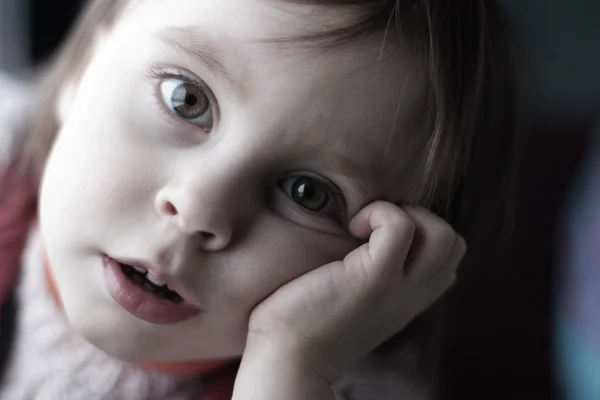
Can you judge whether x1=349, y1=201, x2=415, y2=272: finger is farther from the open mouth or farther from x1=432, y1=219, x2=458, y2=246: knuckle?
the open mouth

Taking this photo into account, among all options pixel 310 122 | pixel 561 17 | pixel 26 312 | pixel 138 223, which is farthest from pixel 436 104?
pixel 561 17

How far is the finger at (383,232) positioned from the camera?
491 mm

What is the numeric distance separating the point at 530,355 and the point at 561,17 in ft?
1.66

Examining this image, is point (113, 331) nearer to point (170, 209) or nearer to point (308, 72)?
point (170, 209)

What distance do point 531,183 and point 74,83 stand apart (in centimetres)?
59

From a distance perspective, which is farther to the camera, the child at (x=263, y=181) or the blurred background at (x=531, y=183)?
the blurred background at (x=531, y=183)

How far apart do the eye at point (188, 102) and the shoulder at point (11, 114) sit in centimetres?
28

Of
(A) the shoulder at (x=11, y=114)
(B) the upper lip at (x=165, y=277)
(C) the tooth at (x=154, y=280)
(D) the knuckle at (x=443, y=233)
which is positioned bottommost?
(A) the shoulder at (x=11, y=114)

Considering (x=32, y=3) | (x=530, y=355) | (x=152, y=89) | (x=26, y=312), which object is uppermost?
(x=152, y=89)

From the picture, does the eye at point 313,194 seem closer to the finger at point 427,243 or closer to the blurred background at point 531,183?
the finger at point 427,243

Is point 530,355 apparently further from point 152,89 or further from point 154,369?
point 152,89

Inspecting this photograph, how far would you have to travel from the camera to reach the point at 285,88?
44 centimetres

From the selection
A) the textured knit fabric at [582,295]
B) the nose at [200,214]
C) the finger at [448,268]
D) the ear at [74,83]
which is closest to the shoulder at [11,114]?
the ear at [74,83]

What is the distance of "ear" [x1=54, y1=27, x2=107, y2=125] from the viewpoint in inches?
22.3
